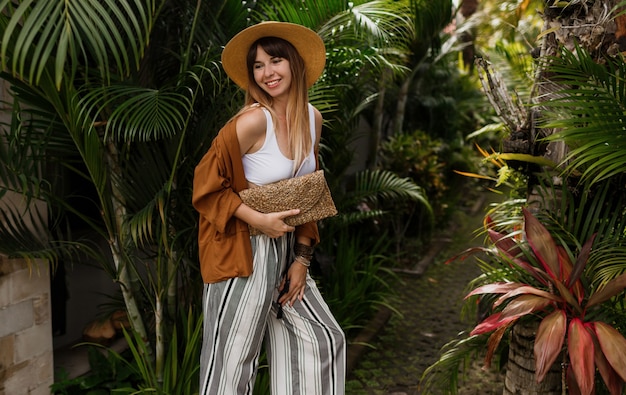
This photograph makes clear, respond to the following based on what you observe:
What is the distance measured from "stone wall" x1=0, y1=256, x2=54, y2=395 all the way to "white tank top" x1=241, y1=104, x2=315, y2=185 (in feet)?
3.73

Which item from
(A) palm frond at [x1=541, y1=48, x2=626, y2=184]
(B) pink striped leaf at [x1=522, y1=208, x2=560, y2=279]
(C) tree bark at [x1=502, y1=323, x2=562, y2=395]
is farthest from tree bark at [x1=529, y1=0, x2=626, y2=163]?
(C) tree bark at [x1=502, y1=323, x2=562, y2=395]

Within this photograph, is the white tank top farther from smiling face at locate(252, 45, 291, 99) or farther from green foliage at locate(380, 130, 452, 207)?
green foliage at locate(380, 130, 452, 207)

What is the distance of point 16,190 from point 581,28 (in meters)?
2.54

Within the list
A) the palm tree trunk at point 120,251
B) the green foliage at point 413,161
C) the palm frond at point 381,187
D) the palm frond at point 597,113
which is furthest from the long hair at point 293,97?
the green foliage at point 413,161

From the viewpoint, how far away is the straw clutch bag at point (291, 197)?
2.47 m

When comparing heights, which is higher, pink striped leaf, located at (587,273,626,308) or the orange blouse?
the orange blouse

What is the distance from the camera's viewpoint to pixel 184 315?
3.21 meters

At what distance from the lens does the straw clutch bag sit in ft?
8.11

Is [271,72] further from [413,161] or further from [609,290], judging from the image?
[413,161]

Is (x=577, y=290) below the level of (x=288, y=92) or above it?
below

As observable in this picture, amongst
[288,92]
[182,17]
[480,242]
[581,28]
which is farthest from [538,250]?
[480,242]

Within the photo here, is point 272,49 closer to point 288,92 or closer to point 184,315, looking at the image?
point 288,92

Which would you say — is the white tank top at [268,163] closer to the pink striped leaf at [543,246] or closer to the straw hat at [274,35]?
the straw hat at [274,35]

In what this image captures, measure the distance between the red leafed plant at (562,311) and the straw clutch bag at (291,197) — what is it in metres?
0.85
